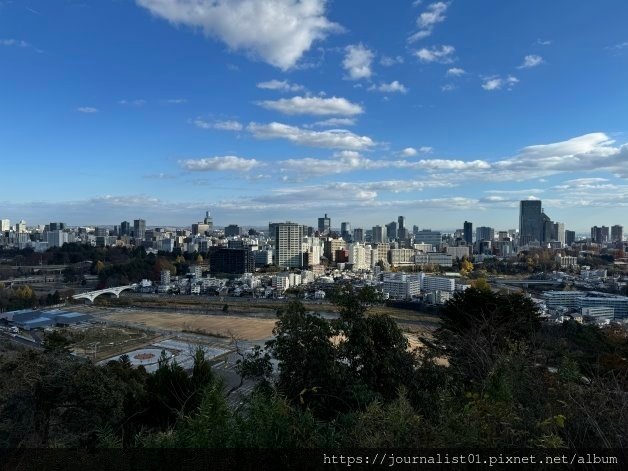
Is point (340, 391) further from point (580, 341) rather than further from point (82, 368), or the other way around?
point (580, 341)

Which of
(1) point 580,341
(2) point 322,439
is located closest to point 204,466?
(2) point 322,439

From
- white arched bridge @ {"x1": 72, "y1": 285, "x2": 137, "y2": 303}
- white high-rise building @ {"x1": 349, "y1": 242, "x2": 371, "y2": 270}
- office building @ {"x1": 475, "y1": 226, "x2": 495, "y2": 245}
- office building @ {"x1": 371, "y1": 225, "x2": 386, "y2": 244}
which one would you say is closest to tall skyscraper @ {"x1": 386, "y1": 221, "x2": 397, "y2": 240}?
office building @ {"x1": 371, "y1": 225, "x2": 386, "y2": 244}

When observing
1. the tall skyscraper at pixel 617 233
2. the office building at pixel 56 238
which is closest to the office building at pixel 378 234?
the tall skyscraper at pixel 617 233

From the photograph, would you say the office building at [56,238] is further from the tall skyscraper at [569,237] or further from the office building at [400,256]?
the tall skyscraper at [569,237]

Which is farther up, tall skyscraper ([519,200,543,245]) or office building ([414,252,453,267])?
tall skyscraper ([519,200,543,245])

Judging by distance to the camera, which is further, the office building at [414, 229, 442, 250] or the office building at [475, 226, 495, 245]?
the office building at [475, 226, 495, 245]

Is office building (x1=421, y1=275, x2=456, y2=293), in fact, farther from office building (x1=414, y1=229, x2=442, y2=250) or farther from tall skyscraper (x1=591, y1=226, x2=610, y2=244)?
tall skyscraper (x1=591, y1=226, x2=610, y2=244)

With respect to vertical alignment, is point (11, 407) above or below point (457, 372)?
below
